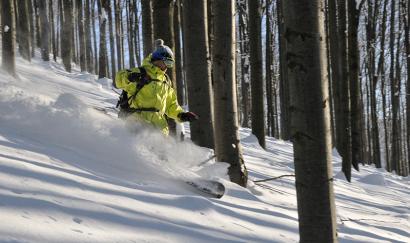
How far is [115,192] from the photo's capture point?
3.32 m

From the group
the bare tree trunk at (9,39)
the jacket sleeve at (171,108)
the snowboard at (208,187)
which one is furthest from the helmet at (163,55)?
the bare tree trunk at (9,39)

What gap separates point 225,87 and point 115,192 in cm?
244

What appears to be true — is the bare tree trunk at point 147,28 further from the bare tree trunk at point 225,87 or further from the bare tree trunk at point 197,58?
the bare tree trunk at point 225,87

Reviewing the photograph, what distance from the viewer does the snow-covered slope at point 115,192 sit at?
257cm

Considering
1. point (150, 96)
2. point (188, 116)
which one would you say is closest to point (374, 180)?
point (188, 116)

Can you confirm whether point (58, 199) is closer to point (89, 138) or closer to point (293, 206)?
point (89, 138)

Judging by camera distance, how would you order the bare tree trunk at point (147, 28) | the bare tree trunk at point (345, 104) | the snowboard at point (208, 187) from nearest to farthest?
the snowboard at point (208, 187)
the bare tree trunk at point (147, 28)
the bare tree trunk at point (345, 104)

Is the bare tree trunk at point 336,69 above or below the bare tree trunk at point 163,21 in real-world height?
below

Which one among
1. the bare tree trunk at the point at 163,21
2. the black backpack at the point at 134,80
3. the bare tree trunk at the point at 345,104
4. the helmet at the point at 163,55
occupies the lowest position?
the bare tree trunk at the point at 345,104

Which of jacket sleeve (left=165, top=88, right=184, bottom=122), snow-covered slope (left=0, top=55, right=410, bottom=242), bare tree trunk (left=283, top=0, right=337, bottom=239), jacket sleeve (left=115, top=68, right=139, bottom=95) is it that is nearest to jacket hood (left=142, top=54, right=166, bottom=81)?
jacket sleeve (left=115, top=68, right=139, bottom=95)

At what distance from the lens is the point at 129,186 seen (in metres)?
3.66

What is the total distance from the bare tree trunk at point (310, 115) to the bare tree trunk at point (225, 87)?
2869 mm

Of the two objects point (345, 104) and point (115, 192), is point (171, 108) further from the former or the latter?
point (345, 104)

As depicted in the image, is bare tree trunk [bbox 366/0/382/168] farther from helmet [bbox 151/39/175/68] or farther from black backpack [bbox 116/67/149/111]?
black backpack [bbox 116/67/149/111]
